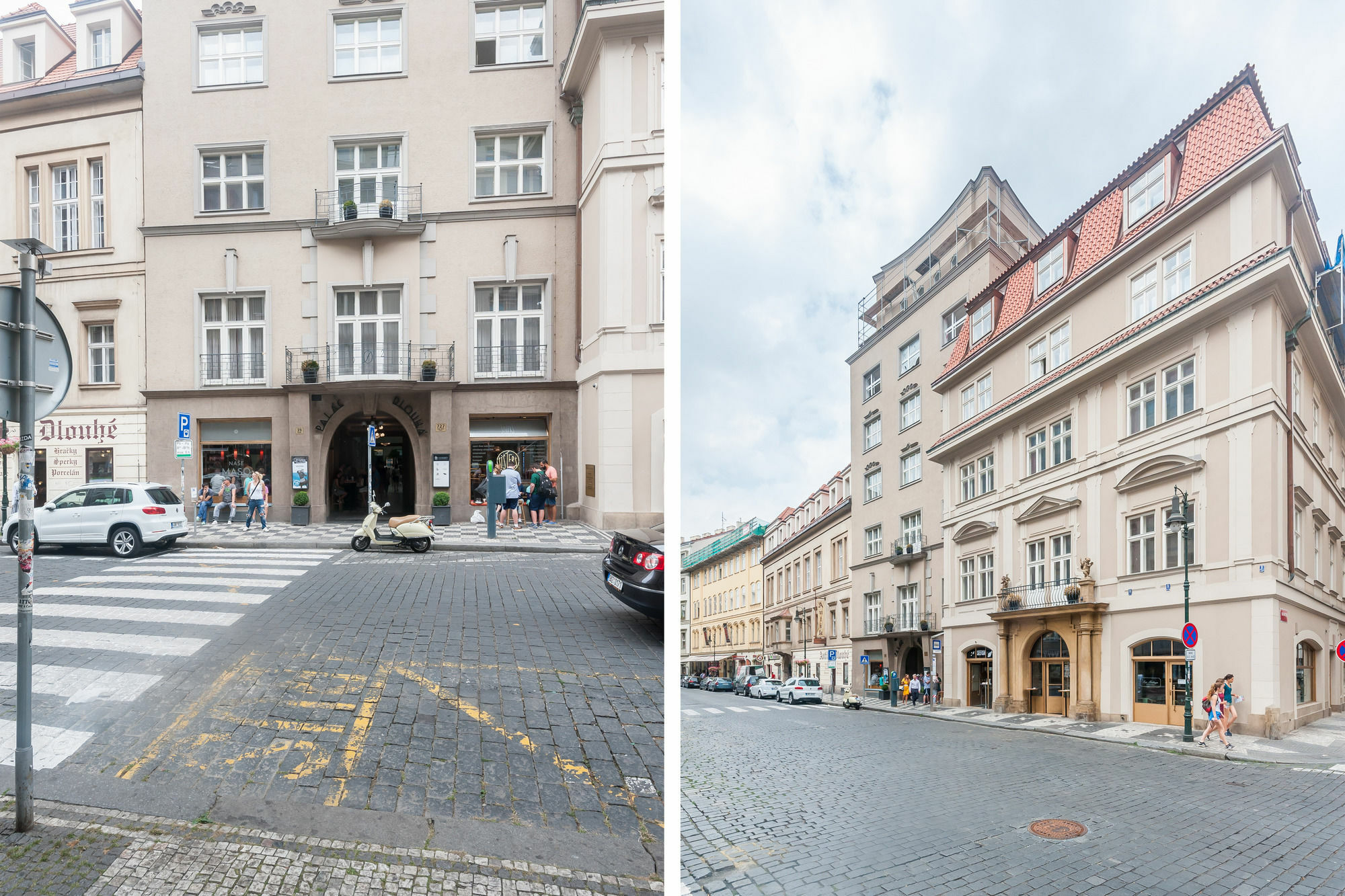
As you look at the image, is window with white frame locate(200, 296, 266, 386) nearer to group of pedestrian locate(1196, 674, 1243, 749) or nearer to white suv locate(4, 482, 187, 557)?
white suv locate(4, 482, 187, 557)

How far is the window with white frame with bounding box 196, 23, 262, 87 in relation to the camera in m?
3.17

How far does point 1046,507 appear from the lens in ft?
5.43

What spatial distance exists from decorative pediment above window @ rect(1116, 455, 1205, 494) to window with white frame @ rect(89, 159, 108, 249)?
158 inches

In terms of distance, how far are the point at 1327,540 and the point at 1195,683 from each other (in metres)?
0.45

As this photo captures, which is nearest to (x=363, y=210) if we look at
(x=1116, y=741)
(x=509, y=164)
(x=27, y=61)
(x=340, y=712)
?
(x=509, y=164)

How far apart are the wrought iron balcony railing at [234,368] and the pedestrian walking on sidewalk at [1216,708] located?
11.6 feet

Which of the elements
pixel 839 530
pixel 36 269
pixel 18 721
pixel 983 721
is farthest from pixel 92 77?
pixel 983 721

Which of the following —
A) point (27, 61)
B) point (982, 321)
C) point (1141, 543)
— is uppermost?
point (27, 61)

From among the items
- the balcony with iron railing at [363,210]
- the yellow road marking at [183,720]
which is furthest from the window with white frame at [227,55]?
the yellow road marking at [183,720]

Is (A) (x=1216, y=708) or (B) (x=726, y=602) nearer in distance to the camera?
(A) (x=1216, y=708)

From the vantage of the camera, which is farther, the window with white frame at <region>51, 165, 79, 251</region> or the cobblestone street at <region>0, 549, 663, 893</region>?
the window with white frame at <region>51, 165, 79, 251</region>

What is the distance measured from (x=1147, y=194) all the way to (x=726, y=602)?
5.37 ft

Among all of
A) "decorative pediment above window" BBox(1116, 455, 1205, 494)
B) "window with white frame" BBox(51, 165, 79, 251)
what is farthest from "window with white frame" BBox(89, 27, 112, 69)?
"decorative pediment above window" BBox(1116, 455, 1205, 494)

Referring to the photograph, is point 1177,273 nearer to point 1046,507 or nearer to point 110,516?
point 1046,507
